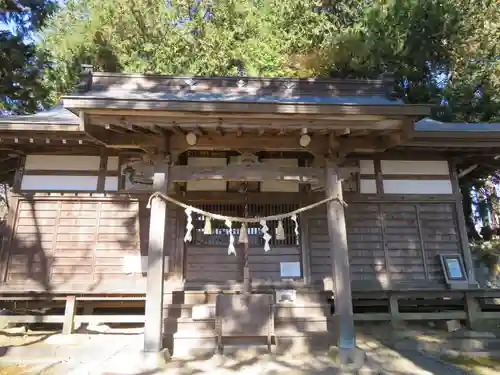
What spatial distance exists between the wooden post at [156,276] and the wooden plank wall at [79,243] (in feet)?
6.27

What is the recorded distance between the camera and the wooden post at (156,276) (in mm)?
5219

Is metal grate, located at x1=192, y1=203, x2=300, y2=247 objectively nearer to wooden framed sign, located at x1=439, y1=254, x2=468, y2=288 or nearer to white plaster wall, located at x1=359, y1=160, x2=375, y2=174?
white plaster wall, located at x1=359, y1=160, x2=375, y2=174

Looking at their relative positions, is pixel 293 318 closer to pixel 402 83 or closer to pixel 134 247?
pixel 134 247

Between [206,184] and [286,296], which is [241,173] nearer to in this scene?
[206,184]

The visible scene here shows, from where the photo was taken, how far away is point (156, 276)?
213 inches

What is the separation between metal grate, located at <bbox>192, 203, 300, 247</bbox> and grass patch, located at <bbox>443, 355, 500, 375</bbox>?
3.38 meters

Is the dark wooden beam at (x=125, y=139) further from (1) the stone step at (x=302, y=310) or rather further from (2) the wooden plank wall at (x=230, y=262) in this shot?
(1) the stone step at (x=302, y=310)

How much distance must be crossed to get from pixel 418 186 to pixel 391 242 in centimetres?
142

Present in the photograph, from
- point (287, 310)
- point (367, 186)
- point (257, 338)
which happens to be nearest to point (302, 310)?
point (287, 310)

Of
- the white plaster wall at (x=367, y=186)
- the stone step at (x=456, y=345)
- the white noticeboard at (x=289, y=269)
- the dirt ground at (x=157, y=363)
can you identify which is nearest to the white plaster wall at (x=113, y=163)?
the dirt ground at (x=157, y=363)

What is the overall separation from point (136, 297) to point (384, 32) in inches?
461

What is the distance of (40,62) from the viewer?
12.8m

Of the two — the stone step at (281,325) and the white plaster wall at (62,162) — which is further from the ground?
the white plaster wall at (62,162)

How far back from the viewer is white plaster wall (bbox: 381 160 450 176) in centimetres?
812
